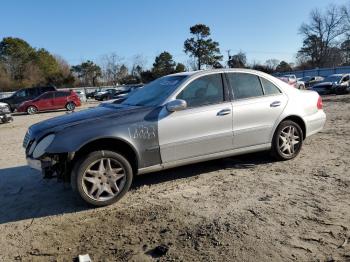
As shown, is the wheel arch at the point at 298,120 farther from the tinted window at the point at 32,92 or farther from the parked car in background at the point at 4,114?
the tinted window at the point at 32,92

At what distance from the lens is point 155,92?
6.35m

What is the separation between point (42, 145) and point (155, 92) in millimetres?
1913

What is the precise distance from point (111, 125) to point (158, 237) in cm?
171

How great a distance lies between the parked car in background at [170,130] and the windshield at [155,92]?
0.02 m

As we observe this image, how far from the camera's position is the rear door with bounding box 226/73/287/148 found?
20.9 feet

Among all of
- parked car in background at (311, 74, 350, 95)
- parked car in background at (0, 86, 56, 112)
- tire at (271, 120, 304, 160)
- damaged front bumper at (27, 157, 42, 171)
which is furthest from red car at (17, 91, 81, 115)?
tire at (271, 120, 304, 160)

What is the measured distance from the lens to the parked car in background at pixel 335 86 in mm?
27462

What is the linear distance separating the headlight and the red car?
76.1ft

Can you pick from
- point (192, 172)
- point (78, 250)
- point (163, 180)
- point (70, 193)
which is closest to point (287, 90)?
point (192, 172)

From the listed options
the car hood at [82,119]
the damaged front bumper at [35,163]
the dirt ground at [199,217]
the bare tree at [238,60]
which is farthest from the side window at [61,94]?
the bare tree at [238,60]

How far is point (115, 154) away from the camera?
5.30 metres

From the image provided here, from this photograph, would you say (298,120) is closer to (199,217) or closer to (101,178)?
(199,217)

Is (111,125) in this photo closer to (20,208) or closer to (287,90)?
(20,208)

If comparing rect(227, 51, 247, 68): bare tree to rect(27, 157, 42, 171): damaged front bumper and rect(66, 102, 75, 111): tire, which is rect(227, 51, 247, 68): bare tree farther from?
rect(27, 157, 42, 171): damaged front bumper
